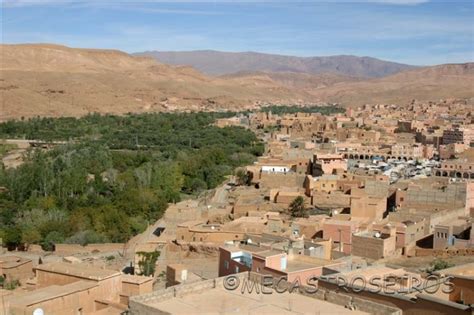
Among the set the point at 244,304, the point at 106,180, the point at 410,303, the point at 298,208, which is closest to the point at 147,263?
the point at 298,208

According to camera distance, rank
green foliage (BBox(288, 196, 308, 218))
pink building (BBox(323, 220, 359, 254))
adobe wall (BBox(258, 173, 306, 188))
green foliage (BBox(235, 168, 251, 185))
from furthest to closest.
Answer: green foliage (BBox(235, 168, 251, 185)) < adobe wall (BBox(258, 173, 306, 188)) < green foliage (BBox(288, 196, 308, 218)) < pink building (BBox(323, 220, 359, 254))

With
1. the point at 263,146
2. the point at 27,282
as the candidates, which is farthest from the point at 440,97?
the point at 27,282

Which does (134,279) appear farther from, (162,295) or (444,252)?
(444,252)

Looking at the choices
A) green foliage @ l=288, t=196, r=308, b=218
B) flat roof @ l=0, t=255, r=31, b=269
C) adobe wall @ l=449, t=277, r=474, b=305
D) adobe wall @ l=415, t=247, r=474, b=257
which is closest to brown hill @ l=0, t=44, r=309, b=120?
green foliage @ l=288, t=196, r=308, b=218

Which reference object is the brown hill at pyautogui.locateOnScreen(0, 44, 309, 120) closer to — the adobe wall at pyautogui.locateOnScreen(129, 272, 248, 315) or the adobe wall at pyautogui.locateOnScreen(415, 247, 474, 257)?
the adobe wall at pyautogui.locateOnScreen(415, 247, 474, 257)

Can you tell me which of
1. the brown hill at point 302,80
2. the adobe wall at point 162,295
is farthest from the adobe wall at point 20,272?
the brown hill at point 302,80

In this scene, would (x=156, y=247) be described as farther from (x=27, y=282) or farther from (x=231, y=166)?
(x=231, y=166)
